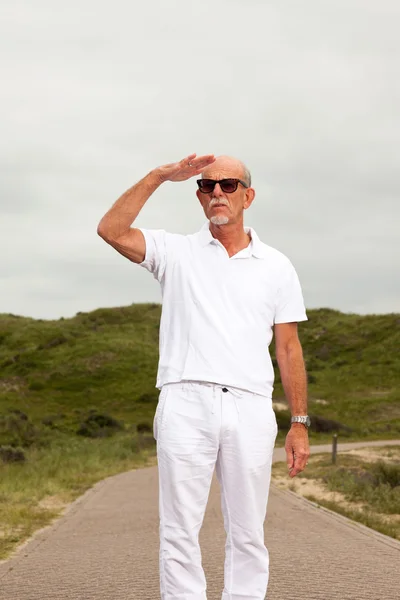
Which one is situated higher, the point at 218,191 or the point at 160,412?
the point at 218,191

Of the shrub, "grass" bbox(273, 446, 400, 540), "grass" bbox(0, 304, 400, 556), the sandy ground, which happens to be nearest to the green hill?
"grass" bbox(0, 304, 400, 556)

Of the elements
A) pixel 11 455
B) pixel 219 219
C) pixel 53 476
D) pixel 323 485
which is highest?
pixel 219 219

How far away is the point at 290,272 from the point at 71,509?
38.0 ft

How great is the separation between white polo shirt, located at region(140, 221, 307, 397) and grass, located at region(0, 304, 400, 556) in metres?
6.88

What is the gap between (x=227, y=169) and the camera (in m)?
4.81

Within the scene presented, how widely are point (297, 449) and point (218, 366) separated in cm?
66

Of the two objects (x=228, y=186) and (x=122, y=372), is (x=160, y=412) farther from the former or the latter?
(x=122, y=372)

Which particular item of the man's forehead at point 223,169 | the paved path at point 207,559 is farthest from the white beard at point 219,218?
the paved path at point 207,559

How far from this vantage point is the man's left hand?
15.5 feet

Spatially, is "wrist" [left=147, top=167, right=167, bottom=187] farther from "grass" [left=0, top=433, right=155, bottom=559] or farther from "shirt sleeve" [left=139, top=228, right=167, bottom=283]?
"grass" [left=0, top=433, right=155, bottom=559]

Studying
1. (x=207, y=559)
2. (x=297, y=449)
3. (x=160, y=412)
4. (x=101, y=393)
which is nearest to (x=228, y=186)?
(x=160, y=412)

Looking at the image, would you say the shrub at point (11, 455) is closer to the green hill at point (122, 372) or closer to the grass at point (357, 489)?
the green hill at point (122, 372)

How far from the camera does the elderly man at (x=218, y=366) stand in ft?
14.4

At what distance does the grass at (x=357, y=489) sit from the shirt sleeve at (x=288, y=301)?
24.6 ft
